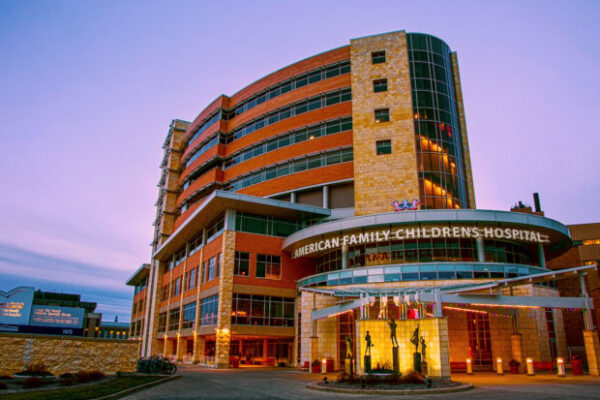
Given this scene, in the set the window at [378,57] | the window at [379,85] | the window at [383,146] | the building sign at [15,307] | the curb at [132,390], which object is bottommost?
the curb at [132,390]

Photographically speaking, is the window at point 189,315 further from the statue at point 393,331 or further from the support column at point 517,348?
the support column at point 517,348

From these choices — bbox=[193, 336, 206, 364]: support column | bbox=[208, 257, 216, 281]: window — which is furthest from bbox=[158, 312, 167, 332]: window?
bbox=[208, 257, 216, 281]: window

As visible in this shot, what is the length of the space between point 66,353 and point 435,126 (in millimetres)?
39493

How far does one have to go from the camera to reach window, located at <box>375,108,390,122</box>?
49.2m

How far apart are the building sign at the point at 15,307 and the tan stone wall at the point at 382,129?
80.7 metres

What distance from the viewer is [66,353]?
2294 cm

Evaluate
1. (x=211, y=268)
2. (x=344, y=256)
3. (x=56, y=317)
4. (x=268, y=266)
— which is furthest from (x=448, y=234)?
(x=56, y=317)

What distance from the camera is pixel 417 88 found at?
49.2m

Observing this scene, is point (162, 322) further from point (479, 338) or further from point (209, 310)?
point (479, 338)

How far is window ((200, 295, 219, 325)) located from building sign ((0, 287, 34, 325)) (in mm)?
64642

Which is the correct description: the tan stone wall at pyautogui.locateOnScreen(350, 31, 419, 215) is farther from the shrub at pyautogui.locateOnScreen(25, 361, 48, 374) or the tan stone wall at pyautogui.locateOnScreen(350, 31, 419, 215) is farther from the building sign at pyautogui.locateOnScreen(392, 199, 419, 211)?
the shrub at pyautogui.locateOnScreen(25, 361, 48, 374)

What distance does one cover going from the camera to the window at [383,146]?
4781cm

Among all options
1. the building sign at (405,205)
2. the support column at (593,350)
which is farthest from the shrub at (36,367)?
the building sign at (405,205)

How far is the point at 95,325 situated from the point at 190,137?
7886 cm
